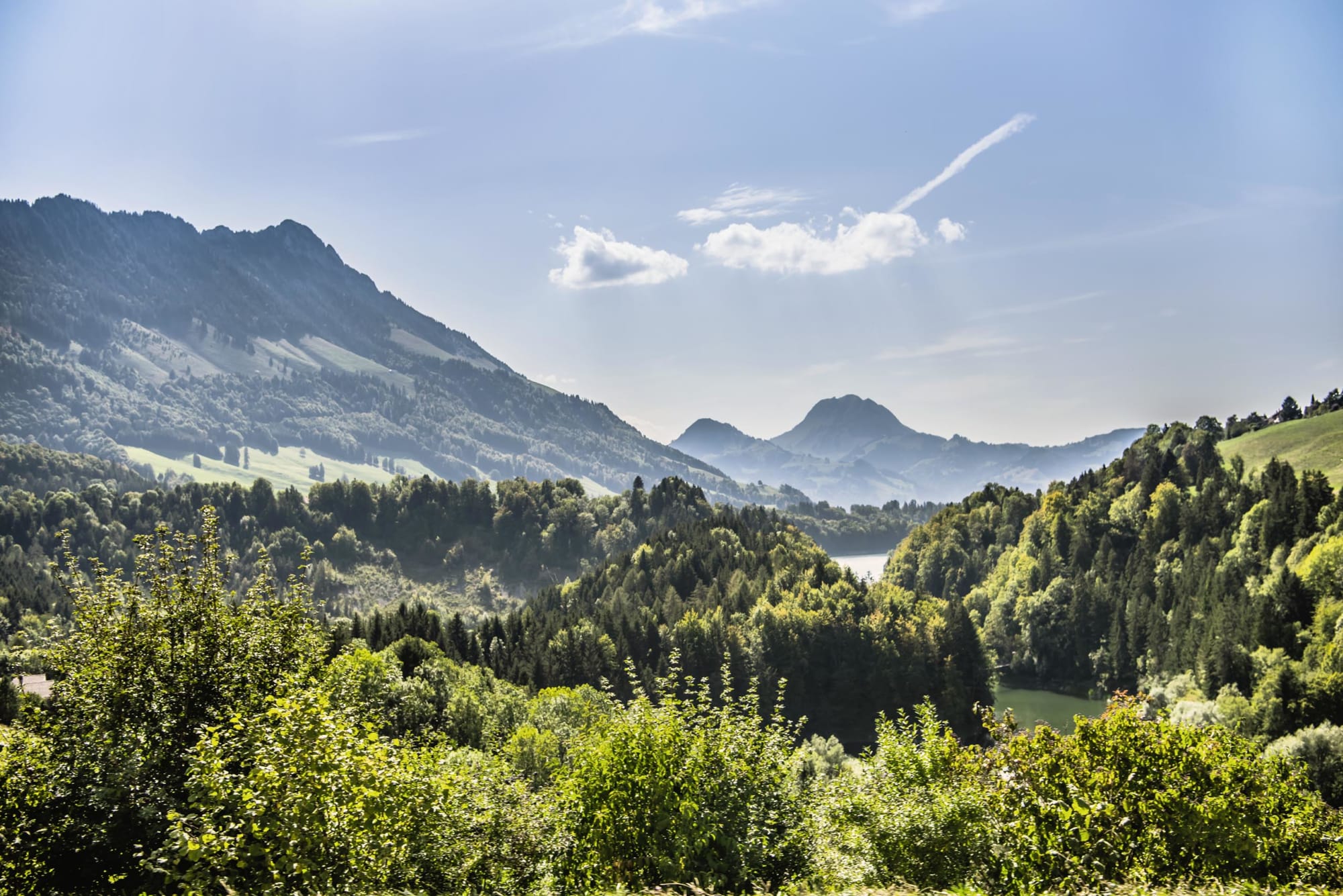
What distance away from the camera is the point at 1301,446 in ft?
521

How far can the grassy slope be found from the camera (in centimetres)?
14412

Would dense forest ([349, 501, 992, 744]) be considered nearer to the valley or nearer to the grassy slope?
the valley

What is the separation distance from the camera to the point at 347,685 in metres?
28.7

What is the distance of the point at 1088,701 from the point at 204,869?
488 ft

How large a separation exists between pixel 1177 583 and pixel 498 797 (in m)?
139

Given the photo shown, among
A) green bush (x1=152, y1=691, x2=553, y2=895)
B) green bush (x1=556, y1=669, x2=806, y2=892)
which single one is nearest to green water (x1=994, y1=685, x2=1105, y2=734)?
green bush (x1=556, y1=669, x2=806, y2=892)

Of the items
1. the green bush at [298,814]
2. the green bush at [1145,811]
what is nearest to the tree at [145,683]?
the green bush at [298,814]

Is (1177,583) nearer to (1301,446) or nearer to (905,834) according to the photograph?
(1301,446)

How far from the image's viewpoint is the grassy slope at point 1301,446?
5674 inches

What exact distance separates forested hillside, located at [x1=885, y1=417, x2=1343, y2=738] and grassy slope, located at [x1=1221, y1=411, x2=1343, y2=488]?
5.75 metres

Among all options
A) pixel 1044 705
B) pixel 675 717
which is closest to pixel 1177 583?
pixel 1044 705

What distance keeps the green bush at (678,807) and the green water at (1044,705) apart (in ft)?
344

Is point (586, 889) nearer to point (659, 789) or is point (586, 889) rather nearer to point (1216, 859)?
point (659, 789)

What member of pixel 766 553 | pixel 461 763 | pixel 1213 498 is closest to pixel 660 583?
pixel 766 553
